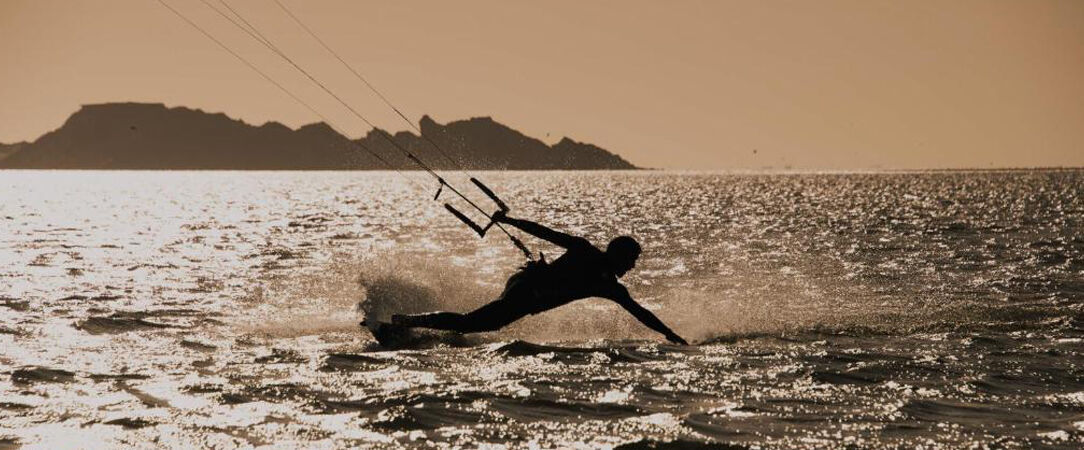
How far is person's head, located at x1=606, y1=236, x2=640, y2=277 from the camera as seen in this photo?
15.0 metres

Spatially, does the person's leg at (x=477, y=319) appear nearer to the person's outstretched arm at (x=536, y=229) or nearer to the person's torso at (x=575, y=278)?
the person's torso at (x=575, y=278)

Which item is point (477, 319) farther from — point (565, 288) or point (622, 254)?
point (622, 254)

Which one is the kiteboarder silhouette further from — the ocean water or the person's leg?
the ocean water

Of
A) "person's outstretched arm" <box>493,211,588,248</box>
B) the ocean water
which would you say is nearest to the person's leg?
the ocean water

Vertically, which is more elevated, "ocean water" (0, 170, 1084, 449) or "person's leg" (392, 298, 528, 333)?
"person's leg" (392, 298, 528, 333)

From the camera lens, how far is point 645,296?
25078mm

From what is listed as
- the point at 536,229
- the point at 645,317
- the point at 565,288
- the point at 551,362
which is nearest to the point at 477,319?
the point at 565,288

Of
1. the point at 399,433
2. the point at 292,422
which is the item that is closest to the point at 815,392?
the point at 399,433

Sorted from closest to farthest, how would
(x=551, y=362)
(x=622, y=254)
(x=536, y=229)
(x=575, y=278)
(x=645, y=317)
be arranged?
(x=536, y=229), (x=551, y=362), (x=645, y=317), (x=622, y=254), (x=575, y=278)

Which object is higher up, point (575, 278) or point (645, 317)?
point (575, 278)

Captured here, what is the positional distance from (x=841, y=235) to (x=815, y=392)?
3906 cm

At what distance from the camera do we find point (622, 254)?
1498cm

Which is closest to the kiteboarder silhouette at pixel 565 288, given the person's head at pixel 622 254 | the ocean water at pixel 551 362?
the person's head at pixel 622 254

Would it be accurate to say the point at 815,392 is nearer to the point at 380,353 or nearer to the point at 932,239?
the point at 380,353
